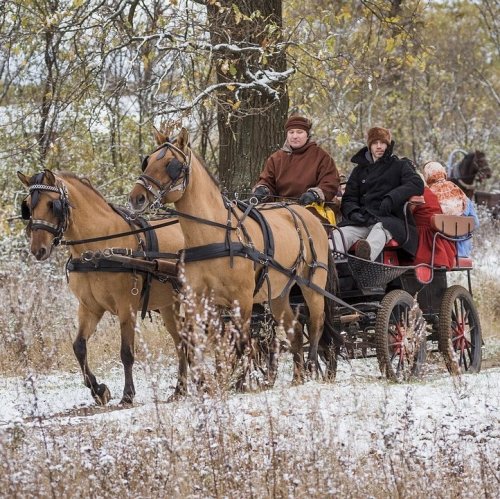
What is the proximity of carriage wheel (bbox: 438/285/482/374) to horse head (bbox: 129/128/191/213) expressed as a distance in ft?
10.4

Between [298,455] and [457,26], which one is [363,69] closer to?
[298,455]

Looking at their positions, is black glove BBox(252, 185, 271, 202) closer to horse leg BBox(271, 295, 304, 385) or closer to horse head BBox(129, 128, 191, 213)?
horse leg BBox(271, 295, 304, 385)

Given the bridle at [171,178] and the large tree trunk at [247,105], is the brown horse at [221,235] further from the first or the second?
the large tree trunk at [247,105]

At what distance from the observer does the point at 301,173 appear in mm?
9305

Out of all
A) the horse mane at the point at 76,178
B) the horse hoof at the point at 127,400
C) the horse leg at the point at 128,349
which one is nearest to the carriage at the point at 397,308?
the horse leg at the point at 128,349

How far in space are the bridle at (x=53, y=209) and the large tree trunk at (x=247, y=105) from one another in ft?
9.78

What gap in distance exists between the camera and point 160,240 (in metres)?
8.38

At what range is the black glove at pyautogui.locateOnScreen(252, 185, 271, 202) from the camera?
9133mm

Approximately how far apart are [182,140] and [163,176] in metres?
0.33

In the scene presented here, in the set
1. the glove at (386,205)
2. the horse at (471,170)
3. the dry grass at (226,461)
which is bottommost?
the dry grass at (226,461)

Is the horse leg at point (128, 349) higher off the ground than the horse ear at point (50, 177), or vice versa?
the horse ear at point (50, 177)

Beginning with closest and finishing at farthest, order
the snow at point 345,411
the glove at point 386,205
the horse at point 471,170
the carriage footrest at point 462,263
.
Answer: the snow at point 345,411 → the glove at point 386,205 → the carriage footrest at point 462,263 → the horse at point 471,170

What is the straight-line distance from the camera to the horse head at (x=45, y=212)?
7.55m

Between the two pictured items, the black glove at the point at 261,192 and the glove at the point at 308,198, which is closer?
the glove at the point at 308,198
